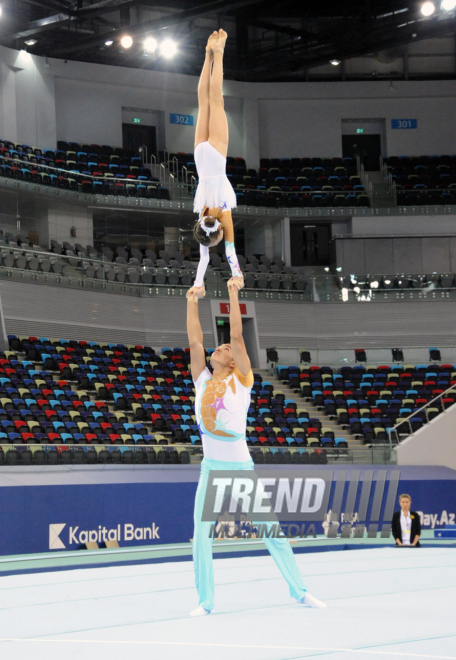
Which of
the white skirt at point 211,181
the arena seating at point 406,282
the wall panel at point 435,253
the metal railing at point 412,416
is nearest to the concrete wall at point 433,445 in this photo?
the metal railing at point 412,416

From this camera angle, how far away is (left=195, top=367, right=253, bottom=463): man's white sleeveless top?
4.70m

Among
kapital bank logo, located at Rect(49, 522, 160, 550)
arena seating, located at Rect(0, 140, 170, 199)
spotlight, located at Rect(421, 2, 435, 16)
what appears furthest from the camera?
spotlight, located at Rect(421, 2, 435, 16)

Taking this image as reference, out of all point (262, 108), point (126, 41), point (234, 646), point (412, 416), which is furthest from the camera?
point (262, 108)

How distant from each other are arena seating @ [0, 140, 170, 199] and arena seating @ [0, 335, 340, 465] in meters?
7.23

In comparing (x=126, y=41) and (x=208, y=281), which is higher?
(x=126, y=41)

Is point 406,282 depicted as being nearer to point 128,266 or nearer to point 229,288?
point 128,266

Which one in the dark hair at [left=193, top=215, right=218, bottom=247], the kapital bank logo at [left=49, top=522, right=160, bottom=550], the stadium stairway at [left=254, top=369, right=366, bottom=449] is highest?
the dark hair at [left=193, top=215, right=218, bottom=247]

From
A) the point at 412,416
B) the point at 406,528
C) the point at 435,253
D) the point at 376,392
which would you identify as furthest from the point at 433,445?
the point at 435,253

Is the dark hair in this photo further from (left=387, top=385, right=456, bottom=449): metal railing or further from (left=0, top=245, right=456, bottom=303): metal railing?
(left=0, top=245, right=456, bottom=303): metal railing

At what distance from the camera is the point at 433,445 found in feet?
58.1

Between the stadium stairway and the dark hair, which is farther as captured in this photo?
the stadium stairway

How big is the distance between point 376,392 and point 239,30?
18.8 meters

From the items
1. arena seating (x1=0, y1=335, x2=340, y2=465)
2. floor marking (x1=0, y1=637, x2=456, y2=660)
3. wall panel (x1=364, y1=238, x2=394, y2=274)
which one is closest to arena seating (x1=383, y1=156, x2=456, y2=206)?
wall panel (x1=364, y1=238, x2=394, y2=274)

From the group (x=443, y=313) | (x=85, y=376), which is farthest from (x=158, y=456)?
(x=443, y=313)
